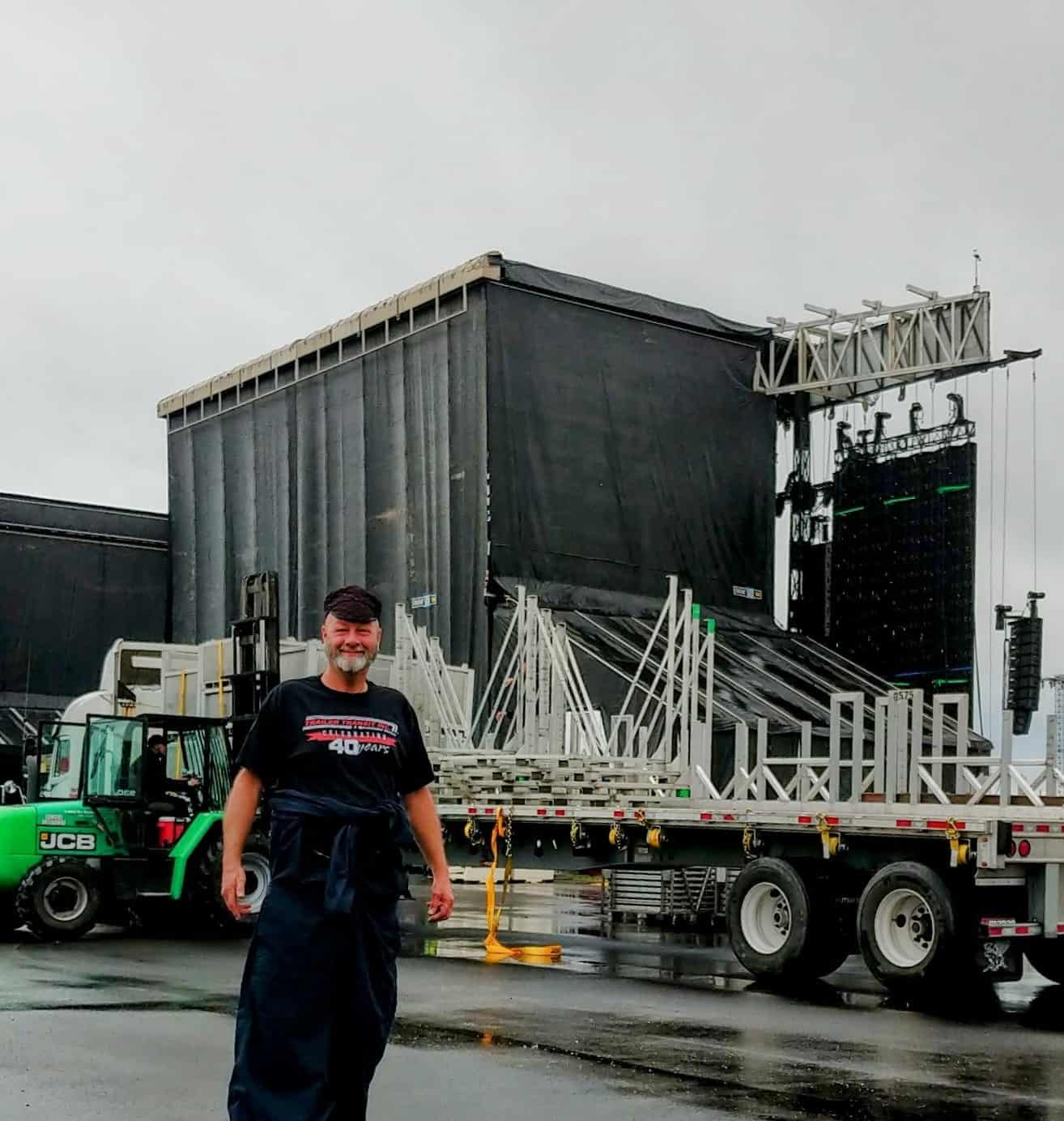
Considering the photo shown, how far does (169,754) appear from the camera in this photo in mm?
19297

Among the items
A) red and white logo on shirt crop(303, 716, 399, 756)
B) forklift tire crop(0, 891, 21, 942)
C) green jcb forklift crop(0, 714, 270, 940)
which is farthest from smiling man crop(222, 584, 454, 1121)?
forklift tire crop(0, 891, 21, 942)

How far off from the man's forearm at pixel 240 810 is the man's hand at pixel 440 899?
0.68m

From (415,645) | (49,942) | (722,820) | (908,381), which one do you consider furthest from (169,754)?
(908,381)

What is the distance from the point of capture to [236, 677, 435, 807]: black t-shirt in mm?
5723

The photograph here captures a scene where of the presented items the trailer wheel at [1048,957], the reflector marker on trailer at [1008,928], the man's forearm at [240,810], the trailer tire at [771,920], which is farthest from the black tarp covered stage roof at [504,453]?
the man's forearm at [240,810]

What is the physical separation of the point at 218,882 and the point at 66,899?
144 centimetres

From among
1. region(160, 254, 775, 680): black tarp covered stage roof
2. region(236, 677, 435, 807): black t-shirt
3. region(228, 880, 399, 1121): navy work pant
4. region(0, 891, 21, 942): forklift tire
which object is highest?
region(160, 254, 775, 680): black tarp covered stage roof

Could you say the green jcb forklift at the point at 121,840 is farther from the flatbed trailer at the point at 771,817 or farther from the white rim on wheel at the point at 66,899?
the flatbed trailer at the point at 771,817

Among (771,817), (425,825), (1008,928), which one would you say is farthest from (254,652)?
(425,825)

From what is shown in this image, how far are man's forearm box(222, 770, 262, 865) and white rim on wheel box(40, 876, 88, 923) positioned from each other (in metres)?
12.2

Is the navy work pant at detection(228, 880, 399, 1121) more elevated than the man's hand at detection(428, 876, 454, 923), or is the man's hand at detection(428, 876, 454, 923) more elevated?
the man's hand at detection(428, 876, 454, 923)

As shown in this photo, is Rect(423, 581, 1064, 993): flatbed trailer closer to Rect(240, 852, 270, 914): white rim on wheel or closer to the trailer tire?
the trailer tire

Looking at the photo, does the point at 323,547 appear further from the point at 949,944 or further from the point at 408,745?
the point at 408,745

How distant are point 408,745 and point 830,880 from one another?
939 centimetres
